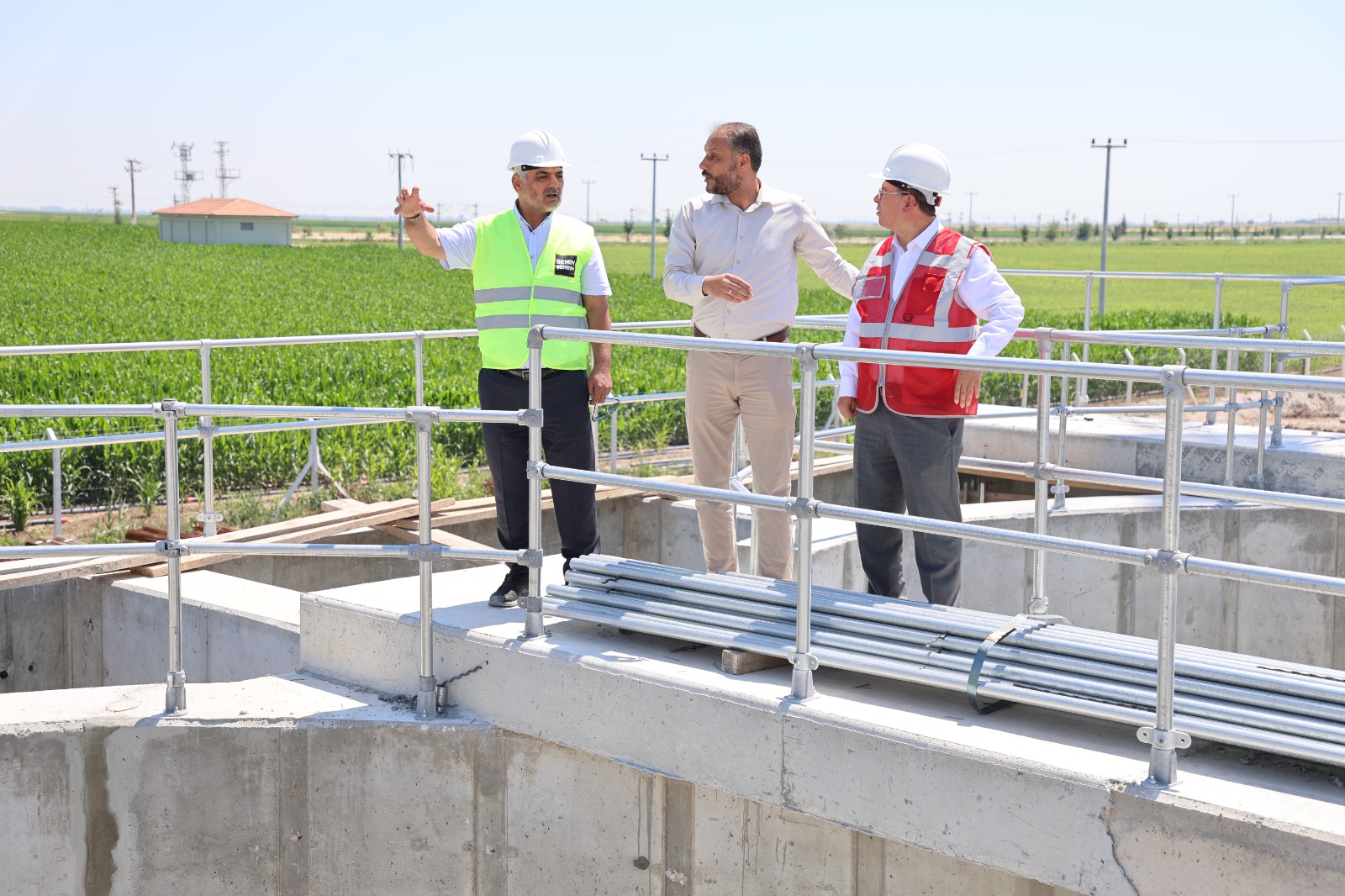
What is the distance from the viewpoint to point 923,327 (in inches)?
189

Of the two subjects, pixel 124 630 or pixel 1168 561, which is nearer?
pixel 1168 561

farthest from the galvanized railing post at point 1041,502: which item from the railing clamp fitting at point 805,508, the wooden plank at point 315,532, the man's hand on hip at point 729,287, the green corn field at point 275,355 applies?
the green corn field at point 275,355

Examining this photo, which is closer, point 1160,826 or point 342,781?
point 1160,826

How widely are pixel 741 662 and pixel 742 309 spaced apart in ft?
5.44

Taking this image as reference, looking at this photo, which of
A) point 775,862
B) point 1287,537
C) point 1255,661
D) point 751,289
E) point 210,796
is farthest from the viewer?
point 1287,537

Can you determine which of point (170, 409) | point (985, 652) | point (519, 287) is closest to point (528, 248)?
point (519, 287)

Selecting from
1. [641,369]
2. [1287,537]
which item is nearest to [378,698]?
[1287,537]

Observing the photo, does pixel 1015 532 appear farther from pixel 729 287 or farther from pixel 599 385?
pixel 599 385

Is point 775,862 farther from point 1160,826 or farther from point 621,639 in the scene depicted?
point 1160,826

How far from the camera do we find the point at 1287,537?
27.2ft

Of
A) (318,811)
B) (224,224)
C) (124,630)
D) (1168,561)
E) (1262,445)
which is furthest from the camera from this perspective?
(224,224)

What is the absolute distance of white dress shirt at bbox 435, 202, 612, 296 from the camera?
520cm

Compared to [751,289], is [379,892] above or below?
below

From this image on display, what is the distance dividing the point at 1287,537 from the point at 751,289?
4593 millimetres
